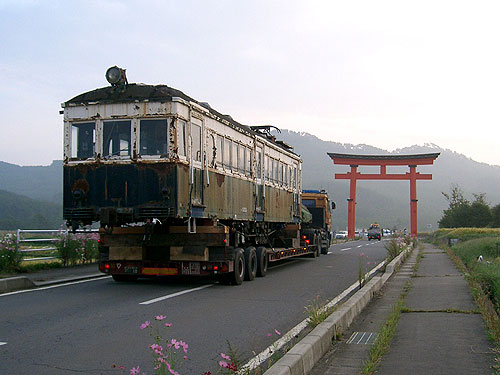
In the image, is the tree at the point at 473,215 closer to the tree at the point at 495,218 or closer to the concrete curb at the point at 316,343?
the tree at the point at 495,218

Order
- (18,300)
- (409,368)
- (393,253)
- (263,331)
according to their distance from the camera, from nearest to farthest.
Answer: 1. (409,368)
2. (263,331)
3. (18,300)
4. (393,253)

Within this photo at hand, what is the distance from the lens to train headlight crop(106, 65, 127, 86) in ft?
43.5


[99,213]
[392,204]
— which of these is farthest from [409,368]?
[392,204]

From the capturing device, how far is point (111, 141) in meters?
13.1

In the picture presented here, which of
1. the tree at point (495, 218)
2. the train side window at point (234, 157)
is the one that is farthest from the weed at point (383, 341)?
the tree at point (495, 218)

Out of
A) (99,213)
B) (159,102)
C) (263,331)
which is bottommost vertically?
(263,331)

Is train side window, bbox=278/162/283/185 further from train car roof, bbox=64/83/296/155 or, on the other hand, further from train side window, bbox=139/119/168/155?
train side window, bbox=139/119/168/155

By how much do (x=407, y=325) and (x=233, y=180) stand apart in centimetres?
749

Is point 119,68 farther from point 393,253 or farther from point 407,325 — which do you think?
point 393,253

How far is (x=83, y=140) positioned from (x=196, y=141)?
2.48 m

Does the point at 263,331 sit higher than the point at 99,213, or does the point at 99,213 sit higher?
the point at 99,213

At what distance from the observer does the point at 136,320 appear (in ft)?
31.1

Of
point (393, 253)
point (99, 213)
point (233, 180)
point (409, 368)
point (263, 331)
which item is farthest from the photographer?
point (393, 253)

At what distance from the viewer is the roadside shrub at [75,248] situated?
19188mm
